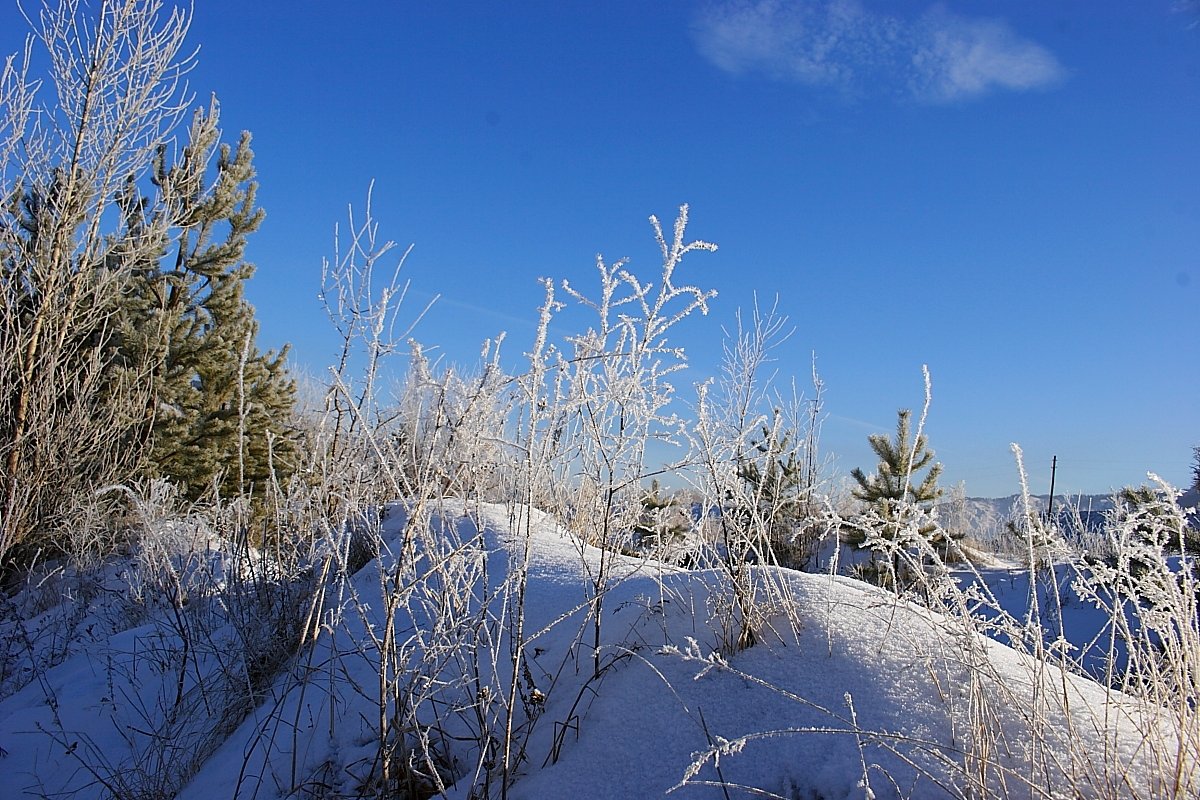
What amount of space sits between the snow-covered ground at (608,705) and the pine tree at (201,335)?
598cm

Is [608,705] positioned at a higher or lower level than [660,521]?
lower

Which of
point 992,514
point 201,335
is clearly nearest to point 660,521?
point 201,335

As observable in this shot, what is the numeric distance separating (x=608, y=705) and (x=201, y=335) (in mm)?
10157

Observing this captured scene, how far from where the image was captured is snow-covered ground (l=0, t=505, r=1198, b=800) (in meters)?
1.69

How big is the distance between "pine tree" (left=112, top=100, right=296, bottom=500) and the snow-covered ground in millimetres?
5982

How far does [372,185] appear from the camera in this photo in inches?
119

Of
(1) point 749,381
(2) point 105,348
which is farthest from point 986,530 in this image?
(2) point 105,348

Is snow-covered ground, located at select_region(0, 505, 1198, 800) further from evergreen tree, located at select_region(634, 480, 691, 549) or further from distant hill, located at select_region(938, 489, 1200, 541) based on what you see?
distant hill, located at select_region(938, 489, 1200, 541)

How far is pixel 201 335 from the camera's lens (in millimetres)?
10258

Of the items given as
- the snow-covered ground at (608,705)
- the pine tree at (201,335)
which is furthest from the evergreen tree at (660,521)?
the pine tree at (201,335)

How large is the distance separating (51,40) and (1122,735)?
935 centimetres

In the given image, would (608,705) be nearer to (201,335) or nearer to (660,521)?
(660,521)

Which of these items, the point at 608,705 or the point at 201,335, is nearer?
the point at 608,705

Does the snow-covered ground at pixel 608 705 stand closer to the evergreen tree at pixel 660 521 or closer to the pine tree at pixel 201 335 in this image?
the evergreen tree at pixel 660 521
